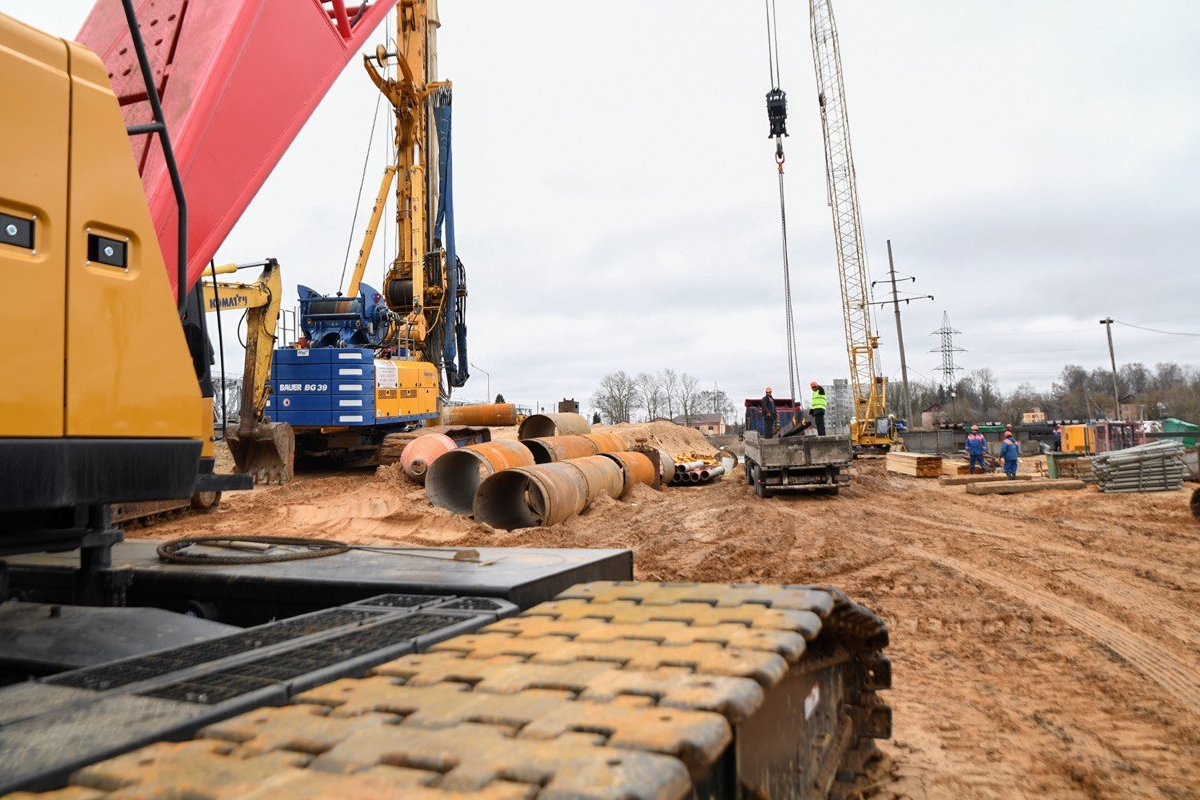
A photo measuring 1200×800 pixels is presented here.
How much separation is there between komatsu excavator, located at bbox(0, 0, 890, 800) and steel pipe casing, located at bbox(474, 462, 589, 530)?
7876 mm

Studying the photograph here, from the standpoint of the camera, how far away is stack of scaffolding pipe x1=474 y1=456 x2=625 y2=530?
1124 cm

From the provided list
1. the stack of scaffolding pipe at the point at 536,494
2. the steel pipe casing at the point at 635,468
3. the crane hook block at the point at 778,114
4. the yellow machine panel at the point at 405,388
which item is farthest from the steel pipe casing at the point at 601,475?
the crane hook block at the point at 778,114

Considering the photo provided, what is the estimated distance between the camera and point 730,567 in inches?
357

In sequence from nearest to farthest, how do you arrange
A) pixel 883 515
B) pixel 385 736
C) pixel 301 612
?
pixel 385 736 → pixel 301 612 → pixel 883 515

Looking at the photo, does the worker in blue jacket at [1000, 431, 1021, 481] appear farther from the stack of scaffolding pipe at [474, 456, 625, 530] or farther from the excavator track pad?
the excavator track pad

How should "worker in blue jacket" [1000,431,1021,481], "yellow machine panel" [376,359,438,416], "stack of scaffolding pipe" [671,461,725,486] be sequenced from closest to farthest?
"yellow machine panel" [376,359,438,416], "stack of scaffolding pipe" [671,461,725,486], "worker in blue jacket" [1000,431,1021,481]

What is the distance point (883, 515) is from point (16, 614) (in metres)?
13.5

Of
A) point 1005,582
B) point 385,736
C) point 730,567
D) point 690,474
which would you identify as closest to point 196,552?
point 385,736

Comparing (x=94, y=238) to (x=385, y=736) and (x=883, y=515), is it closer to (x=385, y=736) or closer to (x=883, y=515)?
(x=385, y=736)

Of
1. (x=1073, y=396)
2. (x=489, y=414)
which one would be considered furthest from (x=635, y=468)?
(x=1073, y=396)

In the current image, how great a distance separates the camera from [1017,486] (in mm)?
18391

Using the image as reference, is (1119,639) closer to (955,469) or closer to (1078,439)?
(955,469)

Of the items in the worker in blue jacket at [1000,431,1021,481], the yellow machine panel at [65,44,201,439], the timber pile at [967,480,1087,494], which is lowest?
the timber pile at [967,480,1087,494]

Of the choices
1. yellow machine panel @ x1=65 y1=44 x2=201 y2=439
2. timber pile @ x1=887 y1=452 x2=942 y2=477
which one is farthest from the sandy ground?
timber pile @ x1=887 y1=452 x2=942 y2=477
